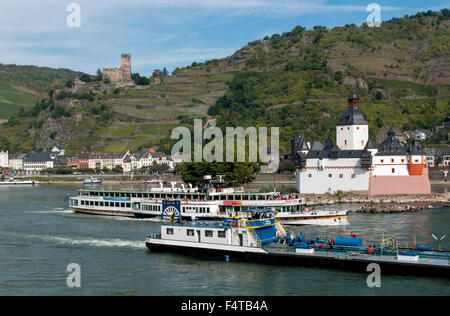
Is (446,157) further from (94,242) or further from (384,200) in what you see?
(94,242)

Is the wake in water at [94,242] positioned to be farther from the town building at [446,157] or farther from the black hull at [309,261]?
the town building at [446,157]

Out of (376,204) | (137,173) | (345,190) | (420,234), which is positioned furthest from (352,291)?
(137,173)

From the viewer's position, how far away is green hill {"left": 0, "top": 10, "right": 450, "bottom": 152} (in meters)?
140

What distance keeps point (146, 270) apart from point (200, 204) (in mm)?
21204

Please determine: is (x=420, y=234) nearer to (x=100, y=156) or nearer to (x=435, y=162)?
(x=435, y=162)

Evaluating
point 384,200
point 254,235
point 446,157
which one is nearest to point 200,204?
point 254,235

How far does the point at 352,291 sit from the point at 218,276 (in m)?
7.58

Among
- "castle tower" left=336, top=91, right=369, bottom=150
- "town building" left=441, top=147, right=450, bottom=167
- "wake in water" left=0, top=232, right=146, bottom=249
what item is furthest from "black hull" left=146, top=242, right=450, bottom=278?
"town building" left=441, top=147, right=450, bottom=167

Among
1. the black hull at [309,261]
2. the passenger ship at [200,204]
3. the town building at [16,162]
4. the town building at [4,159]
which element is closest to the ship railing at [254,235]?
the black hull at [309,261]

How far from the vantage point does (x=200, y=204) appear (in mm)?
54719

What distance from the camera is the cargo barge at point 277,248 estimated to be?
31.1 m

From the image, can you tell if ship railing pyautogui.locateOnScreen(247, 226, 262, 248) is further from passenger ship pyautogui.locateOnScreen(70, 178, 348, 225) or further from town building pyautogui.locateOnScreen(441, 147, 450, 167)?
town building pyautogui.locateOnScreen(441, 147, 450, 167)

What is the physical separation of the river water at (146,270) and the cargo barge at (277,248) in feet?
1.85

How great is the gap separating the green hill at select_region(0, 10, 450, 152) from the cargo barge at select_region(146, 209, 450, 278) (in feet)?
296
